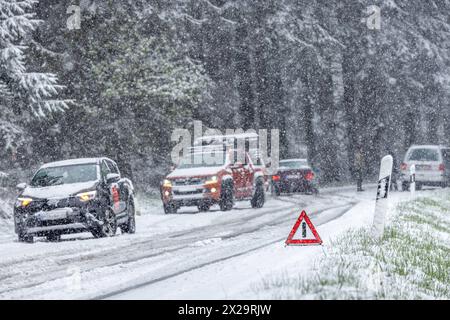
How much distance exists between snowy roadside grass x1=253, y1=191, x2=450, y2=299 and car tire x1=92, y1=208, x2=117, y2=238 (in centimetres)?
519

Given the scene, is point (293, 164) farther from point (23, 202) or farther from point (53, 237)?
point (23, 202)

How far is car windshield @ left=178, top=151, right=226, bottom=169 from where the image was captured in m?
24.1

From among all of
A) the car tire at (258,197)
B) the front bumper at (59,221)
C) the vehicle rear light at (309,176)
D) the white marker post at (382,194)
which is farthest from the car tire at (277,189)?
the white marker post at (382,194)

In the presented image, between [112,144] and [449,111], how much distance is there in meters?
28.2

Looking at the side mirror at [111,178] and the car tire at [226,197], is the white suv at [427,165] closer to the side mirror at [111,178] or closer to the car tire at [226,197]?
the car tire at [226,197]

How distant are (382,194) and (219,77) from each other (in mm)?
26621

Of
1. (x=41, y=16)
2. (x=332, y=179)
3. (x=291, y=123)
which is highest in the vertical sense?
(x=41, y=16)

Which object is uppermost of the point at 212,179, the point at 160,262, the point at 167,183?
the point at 212,179

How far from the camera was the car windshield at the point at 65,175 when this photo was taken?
16453 mm

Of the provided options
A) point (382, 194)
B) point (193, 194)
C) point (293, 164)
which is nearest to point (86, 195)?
point (382, 194)

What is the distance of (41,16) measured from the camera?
30.1 metres

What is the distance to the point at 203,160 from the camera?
24.3m
